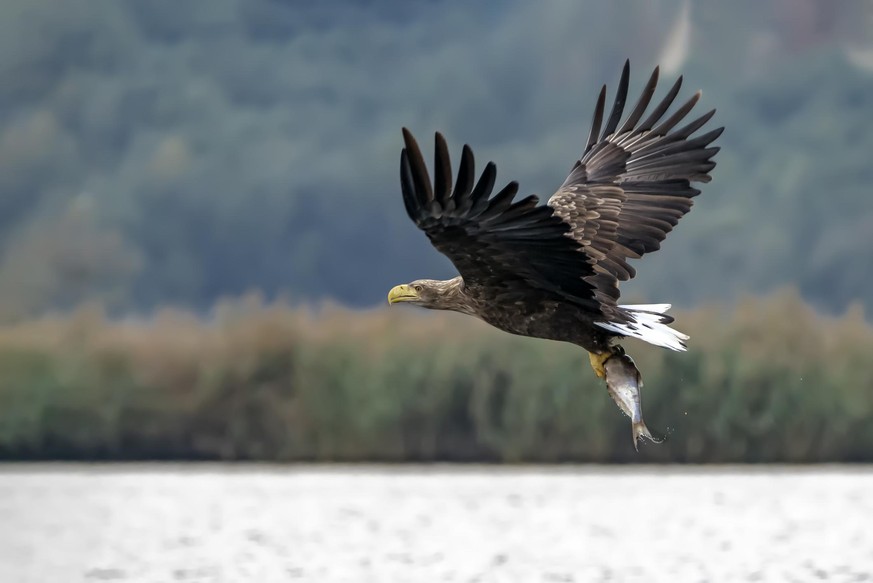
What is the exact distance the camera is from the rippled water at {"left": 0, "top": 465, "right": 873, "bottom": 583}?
19.9m

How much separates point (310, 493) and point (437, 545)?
6.72 meters

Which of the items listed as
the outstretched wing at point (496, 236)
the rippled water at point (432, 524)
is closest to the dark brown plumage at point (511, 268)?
the outstretched wing at point (496, 236)

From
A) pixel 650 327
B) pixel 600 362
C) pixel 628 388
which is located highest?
pixel 650 327

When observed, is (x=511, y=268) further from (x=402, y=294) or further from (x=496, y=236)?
(x=402, y=294)

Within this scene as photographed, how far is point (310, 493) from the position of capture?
28250 millimetres

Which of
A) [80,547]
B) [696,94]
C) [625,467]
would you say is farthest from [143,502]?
[696,94]

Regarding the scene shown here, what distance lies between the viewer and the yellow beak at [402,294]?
598 cm

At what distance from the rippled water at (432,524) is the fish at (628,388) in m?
13.8

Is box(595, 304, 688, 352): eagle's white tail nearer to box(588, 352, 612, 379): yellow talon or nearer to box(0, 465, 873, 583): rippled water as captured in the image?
box(588, 352, 612, 379): yellow talon

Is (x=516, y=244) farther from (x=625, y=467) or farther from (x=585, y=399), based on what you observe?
(x=625, y=467)

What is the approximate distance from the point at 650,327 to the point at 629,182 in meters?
1.34

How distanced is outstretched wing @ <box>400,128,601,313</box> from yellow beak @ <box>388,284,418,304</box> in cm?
42

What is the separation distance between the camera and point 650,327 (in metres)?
5.64

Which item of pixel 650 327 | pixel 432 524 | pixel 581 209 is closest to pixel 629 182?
pixel 581 209
